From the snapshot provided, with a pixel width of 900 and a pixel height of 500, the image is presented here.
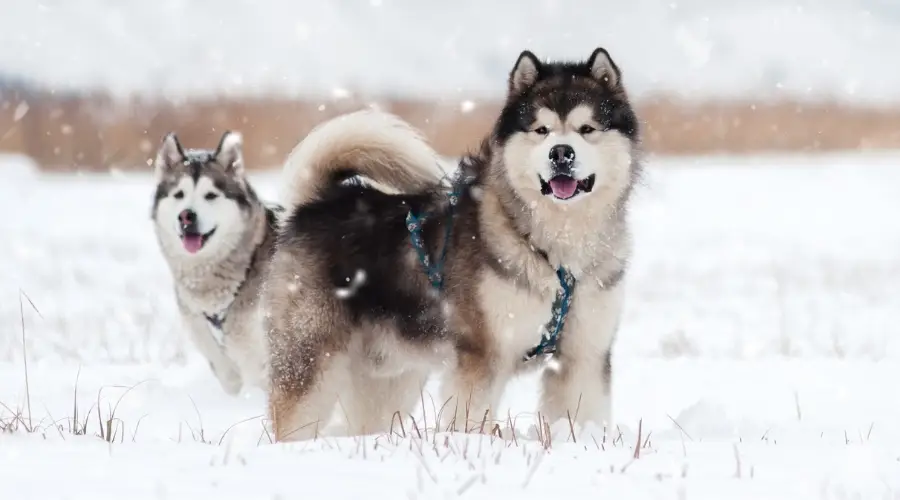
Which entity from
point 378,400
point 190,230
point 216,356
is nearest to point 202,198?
point 190,230

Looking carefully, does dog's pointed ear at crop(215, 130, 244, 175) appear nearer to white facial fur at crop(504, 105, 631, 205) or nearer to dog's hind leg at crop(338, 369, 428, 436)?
dog's hind leg at crop(338, 369, 428, 436)

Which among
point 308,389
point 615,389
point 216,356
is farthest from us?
point 216,356

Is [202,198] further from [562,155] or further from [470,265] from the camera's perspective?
[562,155]

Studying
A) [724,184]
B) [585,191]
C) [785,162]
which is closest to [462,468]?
[585,191]

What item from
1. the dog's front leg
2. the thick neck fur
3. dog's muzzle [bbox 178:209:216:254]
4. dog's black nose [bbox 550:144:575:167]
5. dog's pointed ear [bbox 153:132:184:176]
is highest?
dog's pointed ear [bbox 153:132:184:176]

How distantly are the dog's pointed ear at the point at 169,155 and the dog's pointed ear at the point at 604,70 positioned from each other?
3.45 meters

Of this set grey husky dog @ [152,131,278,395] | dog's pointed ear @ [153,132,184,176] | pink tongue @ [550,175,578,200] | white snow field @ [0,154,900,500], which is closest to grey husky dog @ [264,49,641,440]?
pink tongue @ [550,175,578,200]

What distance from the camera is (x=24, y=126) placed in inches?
1024

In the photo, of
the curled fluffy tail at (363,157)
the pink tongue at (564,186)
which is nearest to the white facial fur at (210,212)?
the curled fluffy tail at (363,157)

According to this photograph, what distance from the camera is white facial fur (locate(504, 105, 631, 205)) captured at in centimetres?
345

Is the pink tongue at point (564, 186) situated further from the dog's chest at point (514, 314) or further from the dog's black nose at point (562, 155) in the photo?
the dog's chest at point (514, 314)

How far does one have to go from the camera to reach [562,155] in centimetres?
340

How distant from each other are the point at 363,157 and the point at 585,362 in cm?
152

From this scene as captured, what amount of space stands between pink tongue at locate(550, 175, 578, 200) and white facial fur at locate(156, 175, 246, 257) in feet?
10.3
